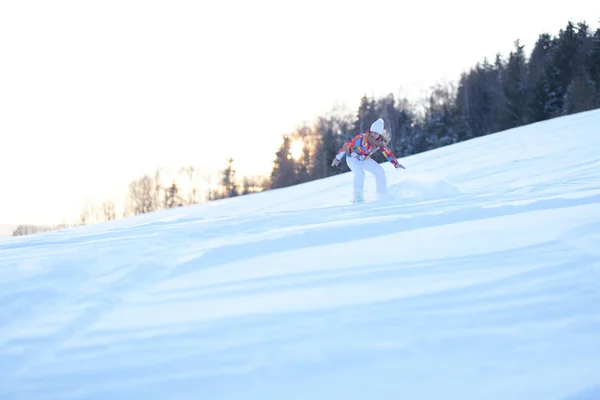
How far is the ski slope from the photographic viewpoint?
1.61 metres

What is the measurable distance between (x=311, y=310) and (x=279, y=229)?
1.53 m

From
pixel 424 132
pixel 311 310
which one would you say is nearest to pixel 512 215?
pixel 311 310

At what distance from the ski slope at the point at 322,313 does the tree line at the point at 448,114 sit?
1204 inches

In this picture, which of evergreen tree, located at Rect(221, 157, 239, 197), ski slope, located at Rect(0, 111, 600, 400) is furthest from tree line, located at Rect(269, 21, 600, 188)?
ski slope, located at Rect(0, 111, 600, 400)

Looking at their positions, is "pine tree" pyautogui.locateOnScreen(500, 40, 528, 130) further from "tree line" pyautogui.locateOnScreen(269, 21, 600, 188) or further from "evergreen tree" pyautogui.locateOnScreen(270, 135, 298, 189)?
"evergreen tree" pyautogui.locateOnScreen(270, 135, 298, 189)

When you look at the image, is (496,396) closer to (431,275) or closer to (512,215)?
(431,275)

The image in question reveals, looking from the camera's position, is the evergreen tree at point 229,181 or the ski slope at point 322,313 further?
the evergreen tree at point 229,181

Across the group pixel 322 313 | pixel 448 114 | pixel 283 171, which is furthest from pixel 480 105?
pixel 322 313

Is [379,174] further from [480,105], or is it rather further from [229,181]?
[229,181]

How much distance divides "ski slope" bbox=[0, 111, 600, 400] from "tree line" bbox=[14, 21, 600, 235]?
100 ft

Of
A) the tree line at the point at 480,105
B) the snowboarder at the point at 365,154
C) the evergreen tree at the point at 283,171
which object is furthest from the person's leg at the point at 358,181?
the evergreen tree at the point at 283,171

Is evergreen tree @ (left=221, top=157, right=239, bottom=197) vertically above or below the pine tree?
below

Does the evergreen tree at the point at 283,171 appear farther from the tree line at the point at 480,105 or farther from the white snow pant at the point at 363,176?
the white snow pant at the point at 363,176

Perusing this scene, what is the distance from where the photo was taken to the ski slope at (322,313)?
1606 mm
